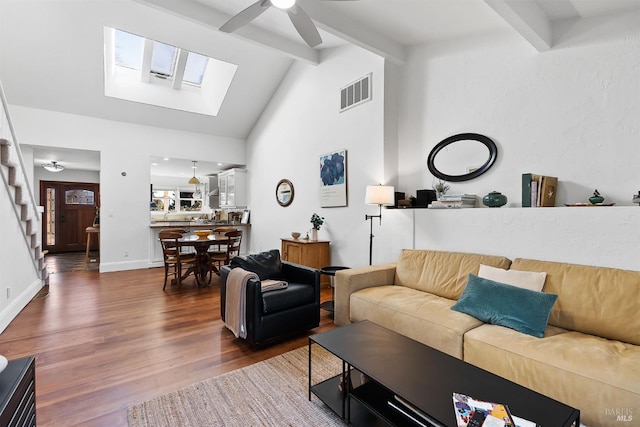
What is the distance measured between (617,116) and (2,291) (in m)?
5.93

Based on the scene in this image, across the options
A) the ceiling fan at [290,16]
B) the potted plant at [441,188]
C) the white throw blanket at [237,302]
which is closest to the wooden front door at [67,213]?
the white throw blanket at [237,302]

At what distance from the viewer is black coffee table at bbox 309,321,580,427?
4.08 ft

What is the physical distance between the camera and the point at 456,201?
10.3 ft

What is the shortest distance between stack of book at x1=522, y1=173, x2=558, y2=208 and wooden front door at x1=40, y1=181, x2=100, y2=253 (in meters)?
10.4

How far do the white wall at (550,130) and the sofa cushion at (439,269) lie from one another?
0.61 ft

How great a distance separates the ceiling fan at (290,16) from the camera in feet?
7.41

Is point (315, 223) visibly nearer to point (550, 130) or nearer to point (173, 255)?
point (173, 255)

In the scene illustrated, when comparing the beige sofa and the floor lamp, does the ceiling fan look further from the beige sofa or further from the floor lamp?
the beige sofa

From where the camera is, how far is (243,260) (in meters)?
3.04

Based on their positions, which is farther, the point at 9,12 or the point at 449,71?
the point at 9,12

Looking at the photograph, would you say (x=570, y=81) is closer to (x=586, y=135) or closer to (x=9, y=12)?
(x=586, y=135)

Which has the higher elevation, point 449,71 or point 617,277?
point 449,71

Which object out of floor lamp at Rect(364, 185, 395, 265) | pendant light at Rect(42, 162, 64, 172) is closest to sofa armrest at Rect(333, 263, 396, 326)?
floor lamp at Rect(364, 185, 395, 265)

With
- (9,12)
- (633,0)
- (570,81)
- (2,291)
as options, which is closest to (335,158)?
(570,81)
